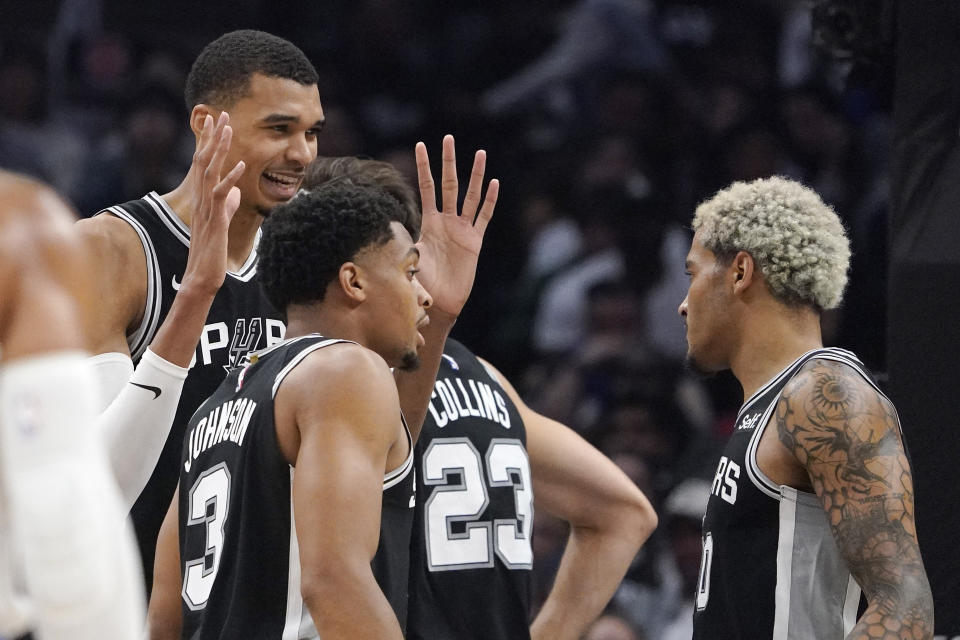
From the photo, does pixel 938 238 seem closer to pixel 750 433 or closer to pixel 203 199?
pixel 750 433

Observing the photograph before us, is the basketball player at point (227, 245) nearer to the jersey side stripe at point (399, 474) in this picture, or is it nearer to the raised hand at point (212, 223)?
the raised hand at point (212, 223)

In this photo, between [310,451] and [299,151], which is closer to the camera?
[310,451]

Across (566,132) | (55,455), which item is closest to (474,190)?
(55,455)

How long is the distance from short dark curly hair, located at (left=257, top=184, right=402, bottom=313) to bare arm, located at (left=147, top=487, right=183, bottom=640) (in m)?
0.62

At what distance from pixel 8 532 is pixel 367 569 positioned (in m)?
0.95

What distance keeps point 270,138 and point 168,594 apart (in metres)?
1.33

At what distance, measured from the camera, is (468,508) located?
4.16m

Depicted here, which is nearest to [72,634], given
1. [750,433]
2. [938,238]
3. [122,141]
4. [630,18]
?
[750,433]

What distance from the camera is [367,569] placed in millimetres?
3082

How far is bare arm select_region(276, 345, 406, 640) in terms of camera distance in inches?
120

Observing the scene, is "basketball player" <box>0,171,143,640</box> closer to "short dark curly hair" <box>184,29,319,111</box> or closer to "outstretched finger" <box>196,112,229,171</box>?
"outstretched finger" <box>196,112,229,171</box>

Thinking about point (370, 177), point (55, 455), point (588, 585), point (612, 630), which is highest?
point (370, 177)

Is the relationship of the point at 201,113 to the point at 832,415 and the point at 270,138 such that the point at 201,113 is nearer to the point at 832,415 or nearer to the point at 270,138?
the point at 270,138

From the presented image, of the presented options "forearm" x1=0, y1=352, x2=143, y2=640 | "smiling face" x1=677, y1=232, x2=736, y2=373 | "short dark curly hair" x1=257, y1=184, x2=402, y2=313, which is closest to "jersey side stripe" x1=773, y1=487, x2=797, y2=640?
"smiling face" x1=677, y1=232, x2=736, y2=373
